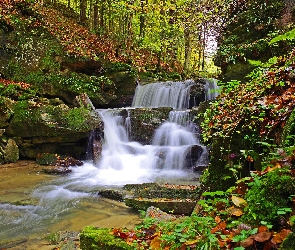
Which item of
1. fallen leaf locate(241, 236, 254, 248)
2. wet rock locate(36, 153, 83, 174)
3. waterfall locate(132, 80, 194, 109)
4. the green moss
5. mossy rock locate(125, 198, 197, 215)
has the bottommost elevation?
mossy rock locate(125, 198, 197, 215)

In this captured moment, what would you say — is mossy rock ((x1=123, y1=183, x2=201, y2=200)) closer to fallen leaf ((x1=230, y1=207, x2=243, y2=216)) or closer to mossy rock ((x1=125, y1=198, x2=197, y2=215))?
mossy rock ((x1=125, y1=198, x2=197, y2=215))

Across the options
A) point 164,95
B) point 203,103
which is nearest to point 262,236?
point 203,103

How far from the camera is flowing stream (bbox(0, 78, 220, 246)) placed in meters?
5.85

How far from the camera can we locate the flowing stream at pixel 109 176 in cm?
585

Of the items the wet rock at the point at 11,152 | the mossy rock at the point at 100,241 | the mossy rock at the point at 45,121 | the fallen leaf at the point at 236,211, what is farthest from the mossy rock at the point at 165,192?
the wet rock at the point at 11,152

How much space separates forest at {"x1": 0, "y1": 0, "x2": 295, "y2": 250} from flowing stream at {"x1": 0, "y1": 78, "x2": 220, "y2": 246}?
92 centimetres

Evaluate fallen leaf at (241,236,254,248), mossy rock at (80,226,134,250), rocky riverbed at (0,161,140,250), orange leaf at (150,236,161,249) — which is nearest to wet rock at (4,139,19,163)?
rocky riverbed at (0,161,140,250)

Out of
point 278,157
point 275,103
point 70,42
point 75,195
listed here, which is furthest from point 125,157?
point 278,157

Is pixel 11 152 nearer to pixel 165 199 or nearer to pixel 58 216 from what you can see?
pixel 58 216

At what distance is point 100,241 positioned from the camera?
3.28 metres

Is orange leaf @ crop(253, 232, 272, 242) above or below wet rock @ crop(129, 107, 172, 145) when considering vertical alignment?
below

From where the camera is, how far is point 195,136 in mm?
12062

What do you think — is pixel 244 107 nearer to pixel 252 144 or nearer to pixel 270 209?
pixel 252 144

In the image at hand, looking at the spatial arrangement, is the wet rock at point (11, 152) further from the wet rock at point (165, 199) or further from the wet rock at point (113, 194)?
the wet rock at point (165, 199)
